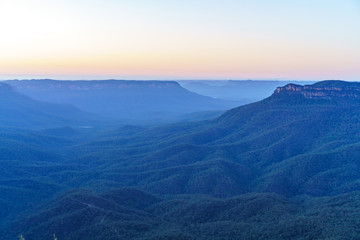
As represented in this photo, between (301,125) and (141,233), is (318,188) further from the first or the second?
(141,233)

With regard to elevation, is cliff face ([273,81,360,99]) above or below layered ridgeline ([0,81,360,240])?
above

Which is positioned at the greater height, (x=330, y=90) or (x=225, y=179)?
(x=330, y=90)

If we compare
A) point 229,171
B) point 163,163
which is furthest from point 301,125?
point 163,163

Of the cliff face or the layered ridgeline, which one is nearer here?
the layered ridgeline

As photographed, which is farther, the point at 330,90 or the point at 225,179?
the point at 330,90

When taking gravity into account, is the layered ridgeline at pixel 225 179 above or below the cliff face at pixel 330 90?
below
